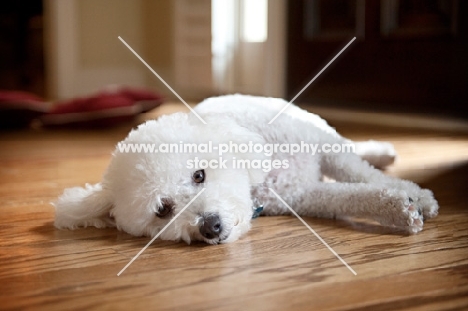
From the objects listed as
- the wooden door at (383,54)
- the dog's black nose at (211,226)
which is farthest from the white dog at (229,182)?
the wooden door at (383,54)

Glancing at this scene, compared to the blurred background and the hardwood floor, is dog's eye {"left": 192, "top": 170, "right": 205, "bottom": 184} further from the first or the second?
the blurred background

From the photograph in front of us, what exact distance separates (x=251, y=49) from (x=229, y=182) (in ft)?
10.3

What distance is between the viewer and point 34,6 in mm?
5102

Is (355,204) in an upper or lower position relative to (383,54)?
lower

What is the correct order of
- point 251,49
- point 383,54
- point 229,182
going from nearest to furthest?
point 229,182, point 383,54, point 251,49

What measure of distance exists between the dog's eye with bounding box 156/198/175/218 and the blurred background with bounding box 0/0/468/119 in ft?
6.52

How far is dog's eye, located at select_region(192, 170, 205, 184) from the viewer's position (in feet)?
3.31

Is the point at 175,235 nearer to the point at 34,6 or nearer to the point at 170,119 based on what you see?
the point at 170,119

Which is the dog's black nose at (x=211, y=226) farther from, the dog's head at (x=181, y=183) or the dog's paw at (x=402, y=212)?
the dog's paw at (x=402, y=212)

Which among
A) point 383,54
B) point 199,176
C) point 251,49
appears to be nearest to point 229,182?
point 199,176

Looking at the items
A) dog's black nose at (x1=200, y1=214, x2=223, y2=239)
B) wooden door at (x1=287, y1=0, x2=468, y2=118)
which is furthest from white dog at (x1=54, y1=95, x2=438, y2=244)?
wooden door at (x1=287, y1=0, x2=468, y2=118)

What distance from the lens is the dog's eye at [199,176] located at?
39.8 inches

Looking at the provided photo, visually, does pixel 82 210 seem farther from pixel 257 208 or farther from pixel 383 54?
pixel 383 54

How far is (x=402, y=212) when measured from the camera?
1.05 metres
